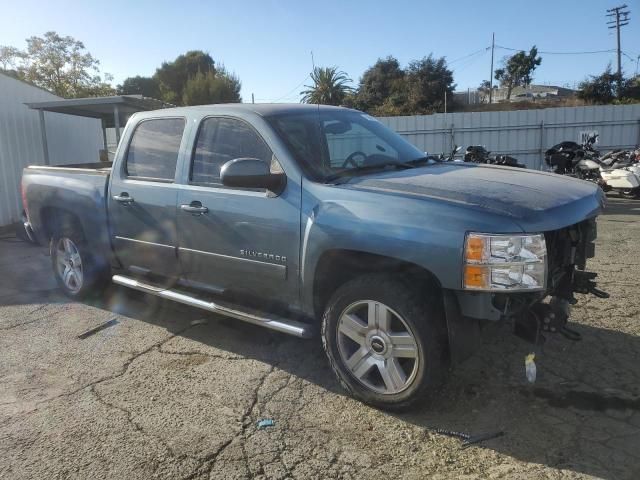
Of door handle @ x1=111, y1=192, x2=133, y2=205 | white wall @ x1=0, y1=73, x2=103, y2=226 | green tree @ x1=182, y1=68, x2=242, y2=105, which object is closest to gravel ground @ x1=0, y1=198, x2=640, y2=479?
door handle @ x1=111, y1=192, x2=133, y2=205

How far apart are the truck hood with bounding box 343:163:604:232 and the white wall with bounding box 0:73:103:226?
1002 cm

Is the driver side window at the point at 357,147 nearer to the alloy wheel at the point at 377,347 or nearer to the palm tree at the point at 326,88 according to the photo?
the alloy wheel at the point at 377,347

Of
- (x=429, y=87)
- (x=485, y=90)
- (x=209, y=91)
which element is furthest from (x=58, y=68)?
(x=485, y=90)

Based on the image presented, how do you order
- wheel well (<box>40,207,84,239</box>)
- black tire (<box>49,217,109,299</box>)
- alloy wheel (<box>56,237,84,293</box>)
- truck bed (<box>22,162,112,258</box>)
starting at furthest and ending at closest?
alloy wheel (<box>56,237,84,293</box>) → wheel well (<box>40,207,84,239</box>) → black tire (<box>49,217,109,299</box>) → truck bed (<box>22,162,112,258</box>)

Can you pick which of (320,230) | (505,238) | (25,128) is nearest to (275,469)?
(320,230)

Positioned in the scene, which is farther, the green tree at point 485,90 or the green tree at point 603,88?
the green tree at point 485,90

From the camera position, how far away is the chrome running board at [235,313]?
349cm

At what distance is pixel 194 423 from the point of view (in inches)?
124

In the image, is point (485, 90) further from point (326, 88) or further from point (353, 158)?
point (353, 158)

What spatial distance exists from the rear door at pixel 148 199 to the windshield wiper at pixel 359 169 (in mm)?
1414

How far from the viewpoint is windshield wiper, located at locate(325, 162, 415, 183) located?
3.51 meters

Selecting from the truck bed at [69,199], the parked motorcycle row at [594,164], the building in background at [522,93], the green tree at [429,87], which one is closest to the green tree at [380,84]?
the green tree at [429,87]

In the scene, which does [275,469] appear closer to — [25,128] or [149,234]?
[149,234]

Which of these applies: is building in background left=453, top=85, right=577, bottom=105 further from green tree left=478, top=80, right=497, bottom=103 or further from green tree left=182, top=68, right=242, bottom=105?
green tree left=182, top=68, right=242, bottom=105
